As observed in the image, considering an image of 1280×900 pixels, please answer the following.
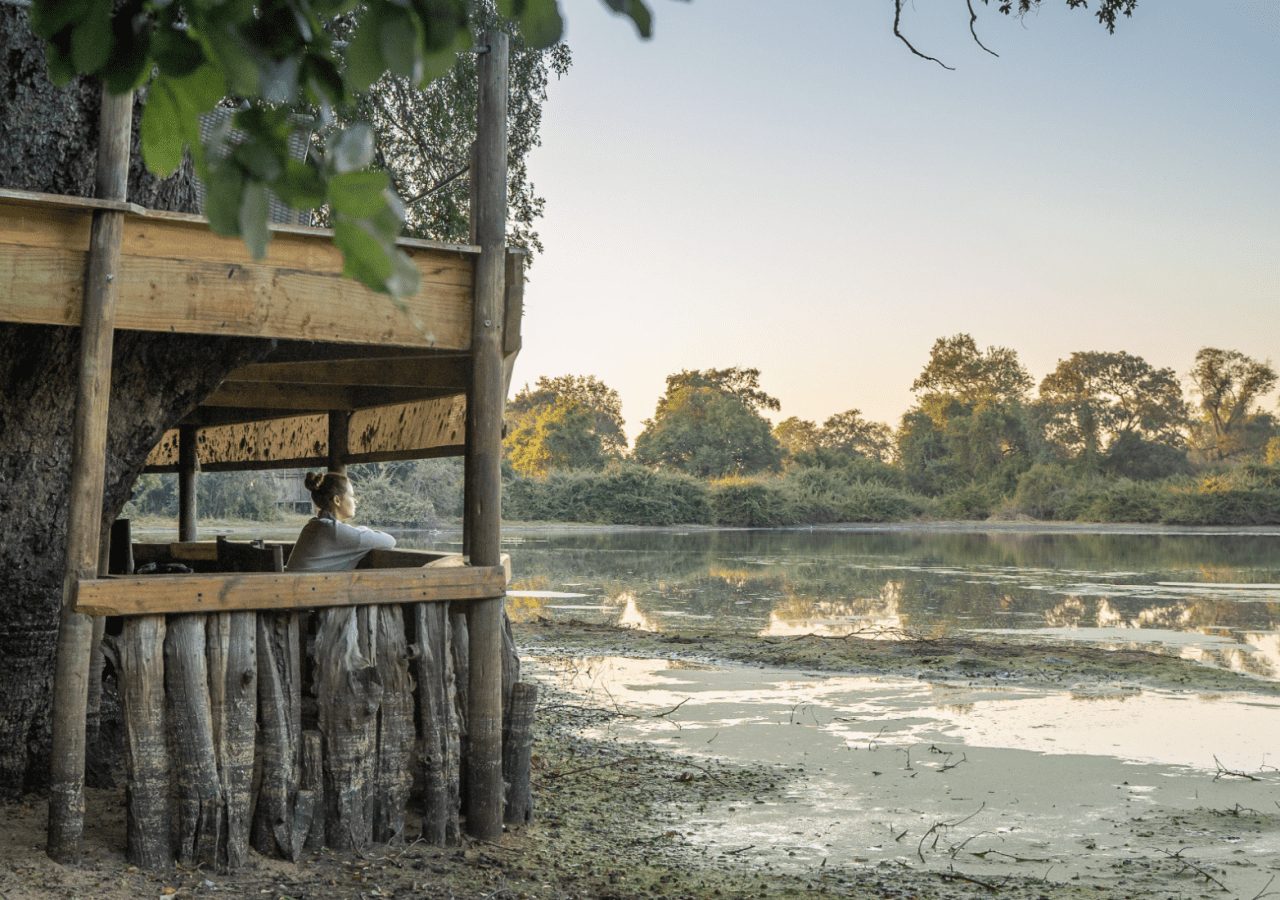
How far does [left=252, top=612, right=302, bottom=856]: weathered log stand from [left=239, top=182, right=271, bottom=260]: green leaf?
4057 millimetres

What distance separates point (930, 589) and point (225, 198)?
1971cm

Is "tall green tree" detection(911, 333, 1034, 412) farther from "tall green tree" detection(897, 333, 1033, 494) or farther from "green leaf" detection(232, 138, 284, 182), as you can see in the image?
"green leaf" detection(232, 138, 284, 182)

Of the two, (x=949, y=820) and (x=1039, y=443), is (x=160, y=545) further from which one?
(x=1039, y=443)

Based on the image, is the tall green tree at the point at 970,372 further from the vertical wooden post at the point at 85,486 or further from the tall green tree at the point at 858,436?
the vertical wooden post at the point at 85,486

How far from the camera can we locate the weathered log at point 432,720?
5590 millimetres

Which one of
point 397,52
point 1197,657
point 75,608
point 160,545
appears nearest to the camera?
point 397,52

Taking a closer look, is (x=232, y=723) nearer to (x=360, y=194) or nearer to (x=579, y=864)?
(x=579, y=864)

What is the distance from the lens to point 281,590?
521 cm

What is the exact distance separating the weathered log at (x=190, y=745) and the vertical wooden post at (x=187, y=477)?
233 inches

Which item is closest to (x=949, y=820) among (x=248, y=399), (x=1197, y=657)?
(x=248, y=399)

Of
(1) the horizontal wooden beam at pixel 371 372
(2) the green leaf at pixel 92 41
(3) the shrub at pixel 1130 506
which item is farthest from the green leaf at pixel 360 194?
(3) the shrub at pixel 1130 506

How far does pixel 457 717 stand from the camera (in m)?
5.75

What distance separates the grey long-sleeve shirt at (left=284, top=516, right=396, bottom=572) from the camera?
260 inches

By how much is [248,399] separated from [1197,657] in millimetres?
9208
